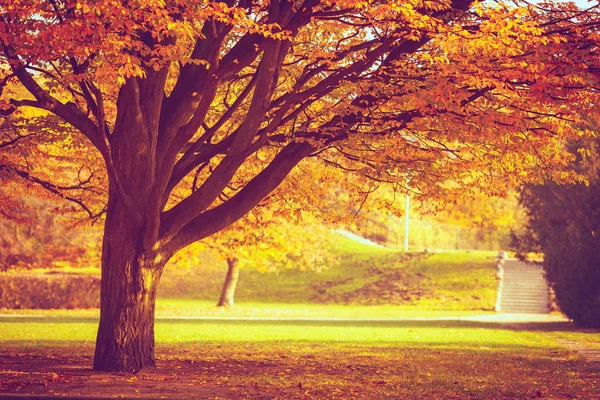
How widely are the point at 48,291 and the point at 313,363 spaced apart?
21.2 metres

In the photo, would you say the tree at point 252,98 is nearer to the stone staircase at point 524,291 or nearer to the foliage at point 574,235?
the foliage at point 574,235

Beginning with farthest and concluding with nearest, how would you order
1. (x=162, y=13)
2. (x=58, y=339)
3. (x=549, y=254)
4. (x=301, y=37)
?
(x=549, y=254)
(x=58, y=339)
(x=301, y=37)
(x=162, y=13)

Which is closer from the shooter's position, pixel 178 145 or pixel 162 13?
pixel 162 13

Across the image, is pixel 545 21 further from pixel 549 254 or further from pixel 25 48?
pixel 549 254

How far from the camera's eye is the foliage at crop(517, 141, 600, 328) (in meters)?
23.5

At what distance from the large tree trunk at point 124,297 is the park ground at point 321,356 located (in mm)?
350

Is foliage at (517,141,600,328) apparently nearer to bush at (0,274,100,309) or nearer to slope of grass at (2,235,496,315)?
slope of grass at (2,235,496,315)

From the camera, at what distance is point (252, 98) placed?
11969 mm

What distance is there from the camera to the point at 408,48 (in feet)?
40.4

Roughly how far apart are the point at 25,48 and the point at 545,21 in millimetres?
7115

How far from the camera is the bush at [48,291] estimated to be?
3166 cm

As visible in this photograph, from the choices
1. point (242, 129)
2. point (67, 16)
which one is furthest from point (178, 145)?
point (67, 16)

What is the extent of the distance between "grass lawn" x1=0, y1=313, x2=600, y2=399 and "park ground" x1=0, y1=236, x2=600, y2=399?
0.09ft

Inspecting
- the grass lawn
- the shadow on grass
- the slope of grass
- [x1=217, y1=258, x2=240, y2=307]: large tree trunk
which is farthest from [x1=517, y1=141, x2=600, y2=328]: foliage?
[x1=217, y1=258, x2=240, y2=307]: large tree trunk
